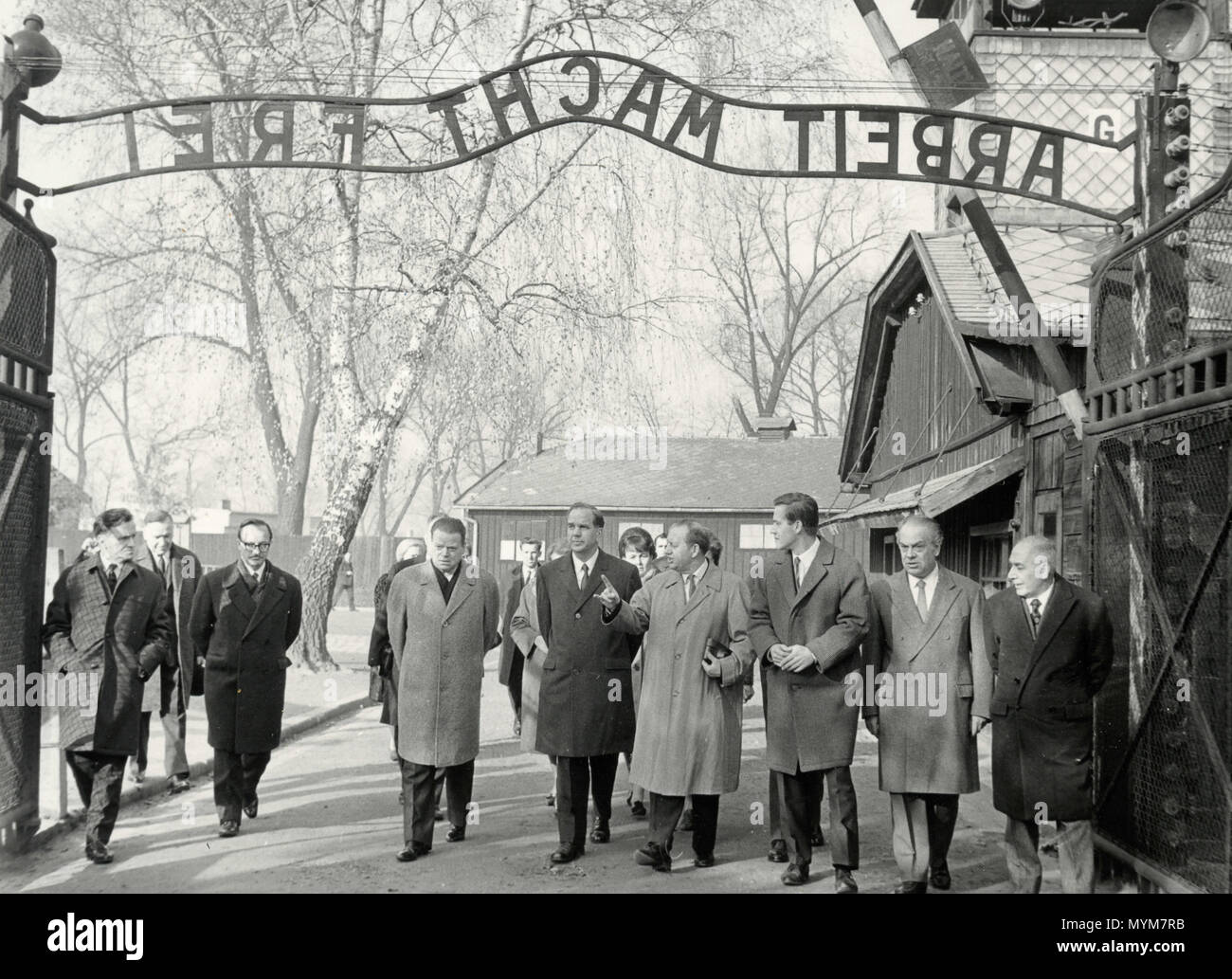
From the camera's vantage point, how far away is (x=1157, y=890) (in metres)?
5.66

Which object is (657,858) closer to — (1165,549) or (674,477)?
(1165,549)

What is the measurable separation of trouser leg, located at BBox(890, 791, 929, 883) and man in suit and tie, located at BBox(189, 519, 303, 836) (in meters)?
3.80

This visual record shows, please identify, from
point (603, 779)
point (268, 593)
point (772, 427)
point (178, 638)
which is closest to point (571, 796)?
point (603, 779)

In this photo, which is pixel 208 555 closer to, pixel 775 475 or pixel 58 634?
pixel 775 475

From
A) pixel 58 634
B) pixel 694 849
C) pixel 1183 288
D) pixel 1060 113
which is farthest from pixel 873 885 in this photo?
pixel 1060 113

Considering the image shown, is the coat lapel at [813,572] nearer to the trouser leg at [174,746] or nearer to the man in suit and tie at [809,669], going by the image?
the man in suit and tie at [809,669]

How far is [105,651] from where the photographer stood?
680cm

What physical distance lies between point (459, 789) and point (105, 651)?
2.21 meters

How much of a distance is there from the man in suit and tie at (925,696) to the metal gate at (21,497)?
4475 millimetres

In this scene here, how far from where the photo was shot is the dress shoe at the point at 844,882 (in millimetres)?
6023

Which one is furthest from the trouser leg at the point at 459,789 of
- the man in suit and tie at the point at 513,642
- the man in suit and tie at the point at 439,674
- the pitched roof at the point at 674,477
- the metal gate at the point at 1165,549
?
the pitched roof at the point at 674,477

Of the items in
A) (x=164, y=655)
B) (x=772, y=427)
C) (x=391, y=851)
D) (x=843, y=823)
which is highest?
(x=772, y=427)

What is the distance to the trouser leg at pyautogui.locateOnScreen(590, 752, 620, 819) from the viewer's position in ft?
23.4

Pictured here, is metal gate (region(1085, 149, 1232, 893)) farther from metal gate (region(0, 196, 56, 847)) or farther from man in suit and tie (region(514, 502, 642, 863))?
metal gate (region(0, 196, 56, 847))
